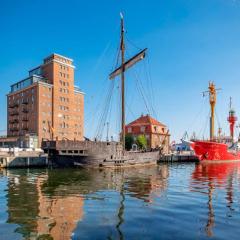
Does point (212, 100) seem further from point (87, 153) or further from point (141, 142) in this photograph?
point (87, 153)

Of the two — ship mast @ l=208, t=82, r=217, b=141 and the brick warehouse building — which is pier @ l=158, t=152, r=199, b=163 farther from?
the brick warehouse building

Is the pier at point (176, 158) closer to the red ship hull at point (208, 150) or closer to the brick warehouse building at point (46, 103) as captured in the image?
the red ship hull at point (208, 150)

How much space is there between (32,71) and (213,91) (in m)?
61.2

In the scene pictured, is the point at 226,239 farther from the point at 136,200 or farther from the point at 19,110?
the point at 19,110

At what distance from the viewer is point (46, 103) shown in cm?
9138

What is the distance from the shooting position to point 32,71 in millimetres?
102125

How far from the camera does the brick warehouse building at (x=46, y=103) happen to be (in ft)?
295

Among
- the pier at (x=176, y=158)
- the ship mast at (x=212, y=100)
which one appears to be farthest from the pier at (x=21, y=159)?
the ship mast at (x=212, y=100)

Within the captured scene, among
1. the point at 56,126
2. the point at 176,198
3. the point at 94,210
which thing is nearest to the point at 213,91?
the point at 56,126

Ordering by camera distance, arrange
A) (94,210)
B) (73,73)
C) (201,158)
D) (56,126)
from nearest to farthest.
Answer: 1. (94,210)
2. (201,158)
3. (56,126)
4. (73,73)

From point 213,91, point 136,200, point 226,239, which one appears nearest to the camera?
point 226,239

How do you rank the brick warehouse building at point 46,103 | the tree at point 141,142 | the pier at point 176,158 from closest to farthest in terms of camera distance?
the pier at point 176,158, the tree at point 141,142, the brick warehouse building at point 46,103

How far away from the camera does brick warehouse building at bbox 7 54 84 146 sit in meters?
90.0

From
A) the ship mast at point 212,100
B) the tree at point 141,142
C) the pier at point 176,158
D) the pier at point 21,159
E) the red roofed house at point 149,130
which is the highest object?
the ship mast at point 212,100
